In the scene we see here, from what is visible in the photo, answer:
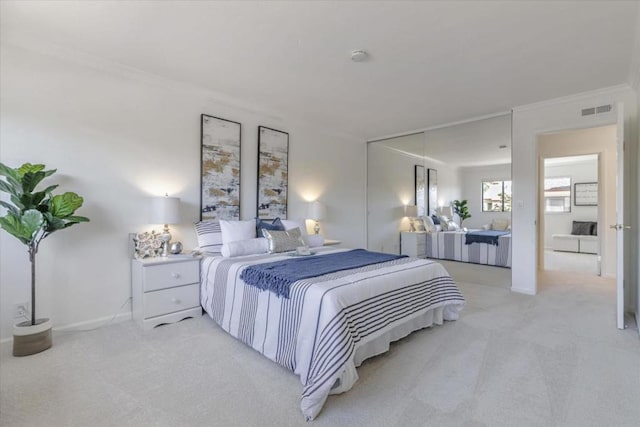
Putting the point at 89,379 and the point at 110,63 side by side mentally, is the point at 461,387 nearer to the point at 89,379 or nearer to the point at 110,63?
the point at 89,379

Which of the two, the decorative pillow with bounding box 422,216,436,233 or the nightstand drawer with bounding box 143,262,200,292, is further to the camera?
the decorative pillow with bounding box 422,216,436,233

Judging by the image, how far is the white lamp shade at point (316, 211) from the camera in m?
4.72

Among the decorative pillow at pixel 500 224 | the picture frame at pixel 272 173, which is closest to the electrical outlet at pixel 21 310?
the picture frame at pixel 272 173

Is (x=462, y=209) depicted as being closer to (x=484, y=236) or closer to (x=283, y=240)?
(x=484, y=236)

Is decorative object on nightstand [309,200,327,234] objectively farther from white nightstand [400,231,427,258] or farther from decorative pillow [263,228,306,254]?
white nightstand [400,231,427,258]

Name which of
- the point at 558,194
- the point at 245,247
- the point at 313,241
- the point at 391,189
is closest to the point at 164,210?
the point at 245,247

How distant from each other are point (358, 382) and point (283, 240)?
1.82m

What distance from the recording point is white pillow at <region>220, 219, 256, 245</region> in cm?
341

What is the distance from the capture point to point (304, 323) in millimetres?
1939

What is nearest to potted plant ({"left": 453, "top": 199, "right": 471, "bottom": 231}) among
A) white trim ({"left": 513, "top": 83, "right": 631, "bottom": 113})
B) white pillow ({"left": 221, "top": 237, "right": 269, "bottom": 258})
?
white trim ({"left": 513, "top": 83, "right": 631, "bottom": 113})

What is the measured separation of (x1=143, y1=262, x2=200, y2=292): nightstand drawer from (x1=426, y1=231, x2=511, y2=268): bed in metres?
3.95

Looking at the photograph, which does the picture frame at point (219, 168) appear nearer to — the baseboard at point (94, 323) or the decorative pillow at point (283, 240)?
the decorative pillow at point (283, 240)

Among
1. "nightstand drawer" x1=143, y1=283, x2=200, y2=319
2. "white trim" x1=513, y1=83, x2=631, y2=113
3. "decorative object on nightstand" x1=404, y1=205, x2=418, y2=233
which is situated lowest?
"nightstand drawer" x1=143, y1=283, x2=200, y2=319

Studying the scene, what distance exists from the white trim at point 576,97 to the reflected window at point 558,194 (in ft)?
18.5
